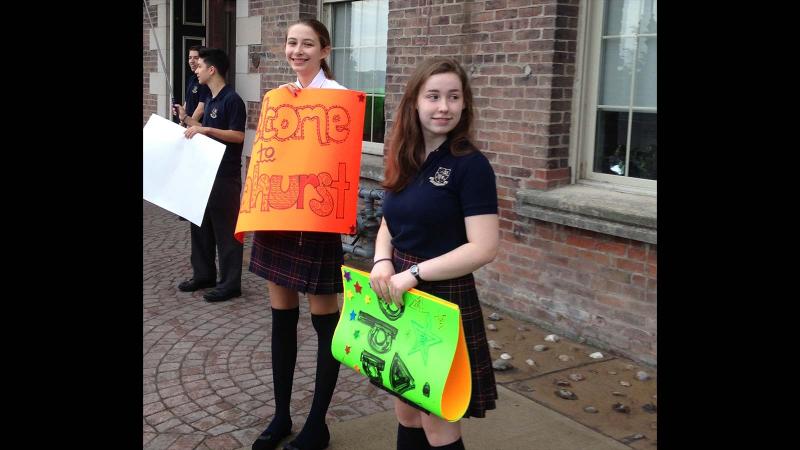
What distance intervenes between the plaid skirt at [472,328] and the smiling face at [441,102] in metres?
0.44

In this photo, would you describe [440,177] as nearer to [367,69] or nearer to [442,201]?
[442,201]

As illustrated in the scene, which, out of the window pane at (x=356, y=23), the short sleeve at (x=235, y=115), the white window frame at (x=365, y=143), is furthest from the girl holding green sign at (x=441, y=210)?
the window pane at (x=356, y=23)

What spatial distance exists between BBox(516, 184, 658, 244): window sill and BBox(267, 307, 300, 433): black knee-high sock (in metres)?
2.33

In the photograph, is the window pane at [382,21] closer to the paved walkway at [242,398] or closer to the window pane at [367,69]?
the window pane at [367,69]

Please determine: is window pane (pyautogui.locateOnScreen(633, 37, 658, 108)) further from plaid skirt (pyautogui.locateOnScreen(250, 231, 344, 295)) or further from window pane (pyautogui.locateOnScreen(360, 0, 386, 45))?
window pane (pyautogui.locateOnScreen(360, 0, 386, 45))

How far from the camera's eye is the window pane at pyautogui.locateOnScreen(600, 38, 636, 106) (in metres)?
5.22

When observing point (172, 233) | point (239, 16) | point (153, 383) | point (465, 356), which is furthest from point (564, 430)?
point (239, 16)

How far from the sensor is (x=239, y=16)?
9.42 meters

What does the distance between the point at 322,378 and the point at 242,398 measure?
94cm

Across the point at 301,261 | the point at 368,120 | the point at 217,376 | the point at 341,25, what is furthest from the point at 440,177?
the point at 341,25

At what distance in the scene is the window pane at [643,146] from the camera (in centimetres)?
514

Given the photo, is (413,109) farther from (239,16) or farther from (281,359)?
(239,16)

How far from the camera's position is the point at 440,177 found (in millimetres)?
2447

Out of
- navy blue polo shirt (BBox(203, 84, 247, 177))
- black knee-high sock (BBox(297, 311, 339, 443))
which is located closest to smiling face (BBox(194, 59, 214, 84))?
navy blue polo shirt (BBox(203, 84, 247, 177))
